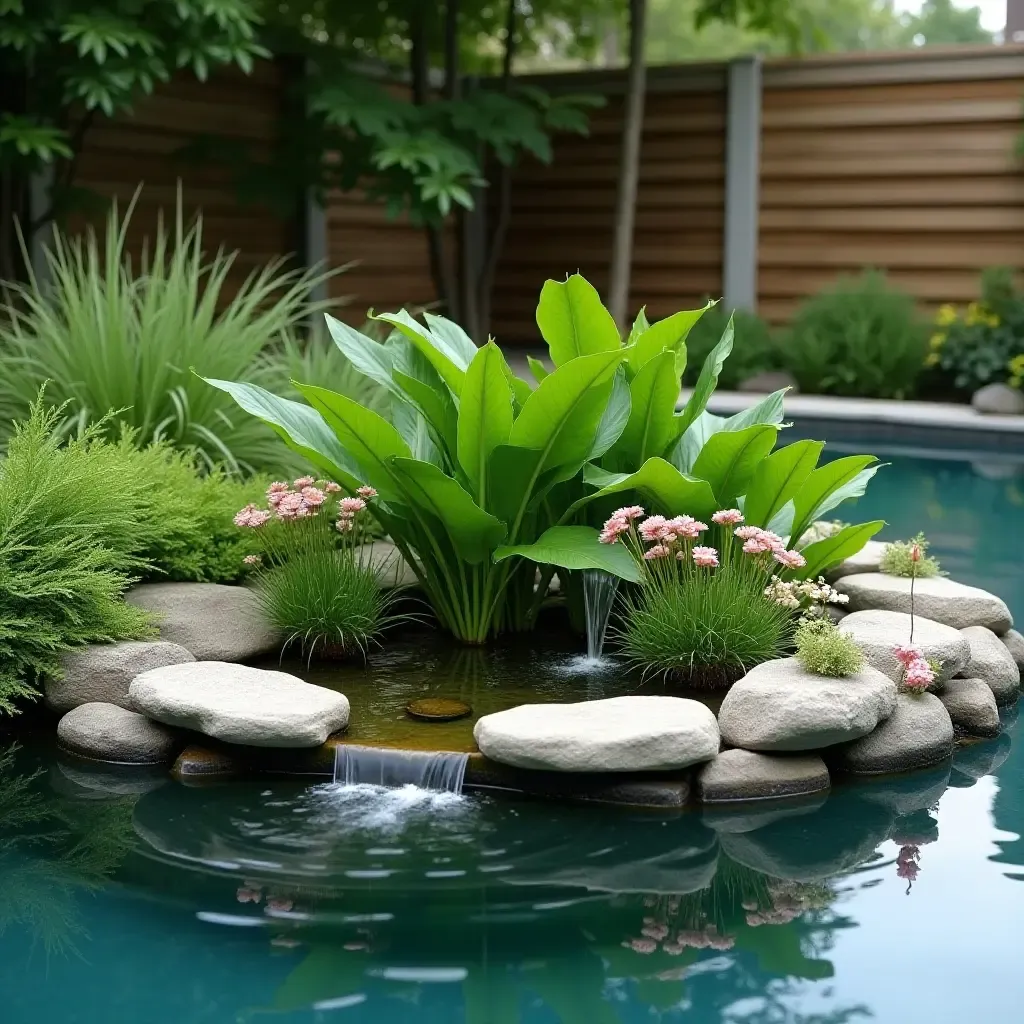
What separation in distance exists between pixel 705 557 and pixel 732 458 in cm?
39

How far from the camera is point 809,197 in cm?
1074

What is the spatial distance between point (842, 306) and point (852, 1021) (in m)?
7.86

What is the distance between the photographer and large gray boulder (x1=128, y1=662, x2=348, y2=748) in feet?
10.8

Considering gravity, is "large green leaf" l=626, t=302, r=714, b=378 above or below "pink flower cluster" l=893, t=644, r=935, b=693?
above

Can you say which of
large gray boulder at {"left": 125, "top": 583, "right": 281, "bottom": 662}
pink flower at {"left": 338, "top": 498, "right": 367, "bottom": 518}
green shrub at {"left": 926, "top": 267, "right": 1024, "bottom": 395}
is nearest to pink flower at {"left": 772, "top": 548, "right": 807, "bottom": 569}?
pink flower at {"left": 338, "top": 498, "right": 367, "bottom": 518}

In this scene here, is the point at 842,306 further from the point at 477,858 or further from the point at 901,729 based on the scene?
the point at 477,858

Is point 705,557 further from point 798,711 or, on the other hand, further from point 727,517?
point 798,711

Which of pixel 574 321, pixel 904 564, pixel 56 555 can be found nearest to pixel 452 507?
pixel 574 321

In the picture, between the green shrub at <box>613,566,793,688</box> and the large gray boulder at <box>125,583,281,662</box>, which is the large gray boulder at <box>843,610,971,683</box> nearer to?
the green shrub at <box>613,566,793,688</box>

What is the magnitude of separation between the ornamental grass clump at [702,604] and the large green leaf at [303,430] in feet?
2.60

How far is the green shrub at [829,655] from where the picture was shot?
3.43 m

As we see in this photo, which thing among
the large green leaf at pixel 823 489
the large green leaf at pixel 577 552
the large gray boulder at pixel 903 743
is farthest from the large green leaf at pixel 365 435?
the large gray boulder at pixel 903 743

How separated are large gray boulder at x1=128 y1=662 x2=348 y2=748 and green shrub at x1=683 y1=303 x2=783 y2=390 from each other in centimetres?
664

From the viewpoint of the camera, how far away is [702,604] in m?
3.68
